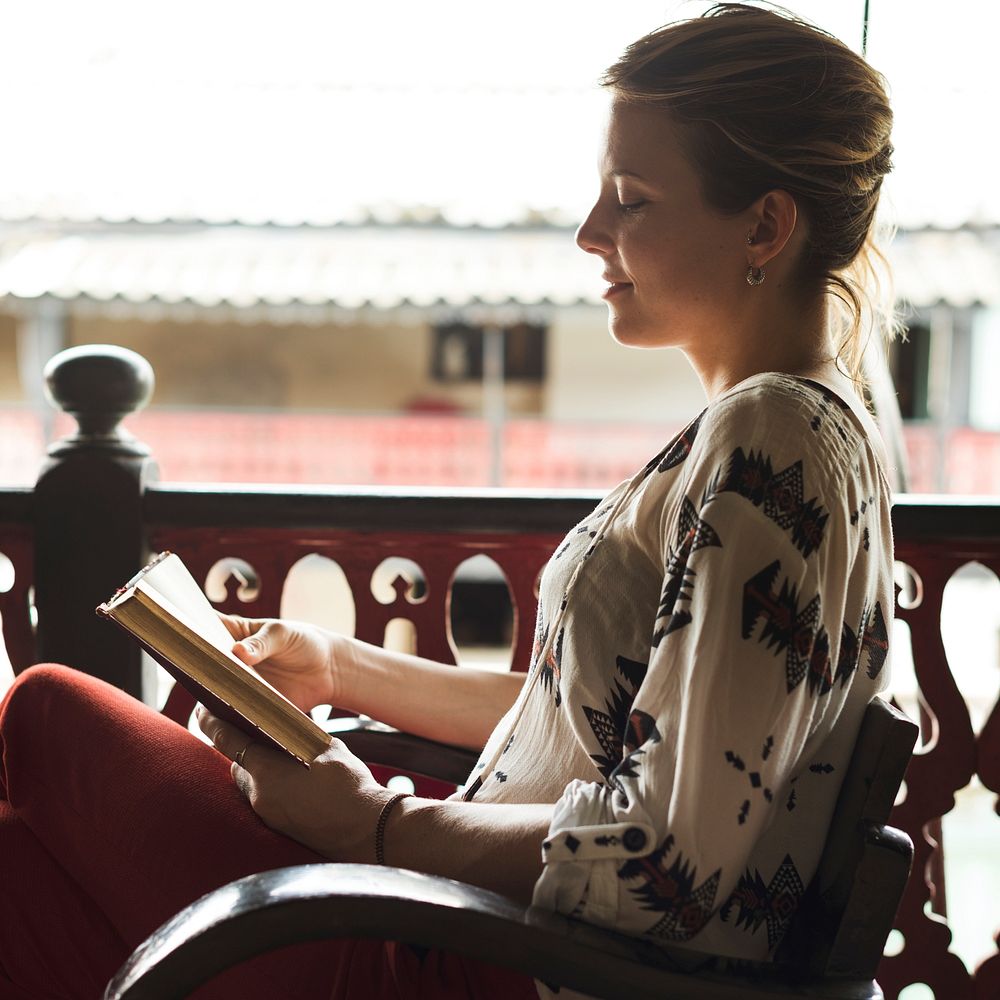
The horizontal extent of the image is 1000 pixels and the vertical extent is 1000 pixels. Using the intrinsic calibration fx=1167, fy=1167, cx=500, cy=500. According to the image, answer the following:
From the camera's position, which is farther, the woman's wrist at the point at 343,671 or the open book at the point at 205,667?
the woman's wrist at the point at 343,671

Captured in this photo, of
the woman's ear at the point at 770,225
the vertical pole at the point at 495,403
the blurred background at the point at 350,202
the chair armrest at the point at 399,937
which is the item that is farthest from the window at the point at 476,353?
the chair armrest at the point at 399,937

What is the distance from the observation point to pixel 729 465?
0.92 metres

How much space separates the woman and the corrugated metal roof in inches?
222

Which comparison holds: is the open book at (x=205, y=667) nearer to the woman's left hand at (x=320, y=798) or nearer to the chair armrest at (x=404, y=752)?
the woman's left hand at (x=320, y=798)

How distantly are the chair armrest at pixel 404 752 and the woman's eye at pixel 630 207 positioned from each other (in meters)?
0.68

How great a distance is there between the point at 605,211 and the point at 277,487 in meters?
0.80

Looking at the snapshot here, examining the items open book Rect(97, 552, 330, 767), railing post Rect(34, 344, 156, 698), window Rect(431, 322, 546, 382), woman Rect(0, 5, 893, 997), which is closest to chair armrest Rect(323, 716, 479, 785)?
→ woman Rect(0, 5, 893, 997)

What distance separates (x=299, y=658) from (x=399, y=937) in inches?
23.1

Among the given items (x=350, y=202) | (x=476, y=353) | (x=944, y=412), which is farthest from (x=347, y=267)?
(x=944, y=412)

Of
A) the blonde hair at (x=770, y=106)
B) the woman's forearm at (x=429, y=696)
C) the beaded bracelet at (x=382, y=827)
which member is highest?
the blonde hair at (x=770, y=106)

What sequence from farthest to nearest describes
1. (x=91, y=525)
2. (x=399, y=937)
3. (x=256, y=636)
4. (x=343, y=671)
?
(x=91, y=525) → (x=343, y=671) → (x=256, y=636) → (x=399, y=937)

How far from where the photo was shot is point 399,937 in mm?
855

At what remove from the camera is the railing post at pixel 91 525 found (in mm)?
1703

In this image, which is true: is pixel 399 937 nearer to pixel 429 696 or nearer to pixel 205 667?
pixel 205 667
